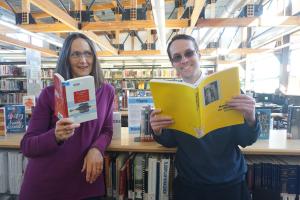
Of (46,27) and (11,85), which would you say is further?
(11,85)

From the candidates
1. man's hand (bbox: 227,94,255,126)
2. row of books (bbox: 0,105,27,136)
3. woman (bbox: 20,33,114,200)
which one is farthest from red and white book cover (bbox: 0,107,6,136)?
man's hand (bbox: 227,94,255,126)

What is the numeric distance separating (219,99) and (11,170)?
164 centimetres

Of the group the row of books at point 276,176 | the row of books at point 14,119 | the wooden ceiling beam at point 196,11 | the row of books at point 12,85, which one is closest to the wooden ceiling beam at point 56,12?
the row of books at point 14,119

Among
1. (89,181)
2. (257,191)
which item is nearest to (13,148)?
(89,181)

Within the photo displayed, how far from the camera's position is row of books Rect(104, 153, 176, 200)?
1551mm

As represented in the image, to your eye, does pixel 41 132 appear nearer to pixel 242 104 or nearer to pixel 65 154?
pixel 65 154

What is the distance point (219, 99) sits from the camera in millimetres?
1089

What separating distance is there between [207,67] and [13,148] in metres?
7.47

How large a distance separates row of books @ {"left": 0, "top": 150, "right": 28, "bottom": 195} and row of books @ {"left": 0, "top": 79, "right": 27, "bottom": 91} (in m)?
6.30

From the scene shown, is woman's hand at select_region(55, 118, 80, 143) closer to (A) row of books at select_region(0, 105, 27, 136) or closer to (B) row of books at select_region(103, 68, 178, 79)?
(A) row of books at select_region(0, 105, 27, 136)

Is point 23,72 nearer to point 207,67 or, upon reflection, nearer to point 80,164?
point 207,67

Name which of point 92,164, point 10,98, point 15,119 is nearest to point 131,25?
point 15,119

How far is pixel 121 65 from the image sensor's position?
852 centimetres

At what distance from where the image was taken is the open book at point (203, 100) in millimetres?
1047
